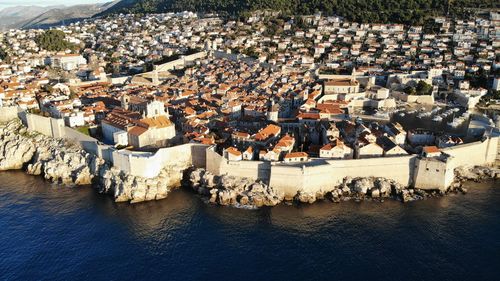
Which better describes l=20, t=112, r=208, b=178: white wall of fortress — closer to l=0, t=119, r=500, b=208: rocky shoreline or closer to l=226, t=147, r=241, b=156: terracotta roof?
l=0, t=119, r=500, b=208: rocky shoreline

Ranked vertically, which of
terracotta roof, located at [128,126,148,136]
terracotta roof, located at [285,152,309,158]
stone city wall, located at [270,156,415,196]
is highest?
terracotta roof, located at [128,126,148,136]

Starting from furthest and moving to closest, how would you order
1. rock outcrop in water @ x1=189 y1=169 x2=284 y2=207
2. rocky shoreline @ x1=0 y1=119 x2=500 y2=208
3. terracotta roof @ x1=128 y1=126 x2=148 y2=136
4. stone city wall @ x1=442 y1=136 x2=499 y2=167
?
terracotta roof @ x1=128 y1=126 x2=148 y2=136 → stone city wall @ x1=442 y1=136 x2=499 y2=167 → rocky shoreline @ x1=0 y1=119 x2=500 y2=208 → rock outcrop in water @ x1=189 y1=169 x2=284 y2=207

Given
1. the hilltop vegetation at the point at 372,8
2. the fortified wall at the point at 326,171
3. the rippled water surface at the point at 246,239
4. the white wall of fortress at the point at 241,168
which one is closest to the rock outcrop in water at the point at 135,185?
the rippled water surface at the point at 246,239

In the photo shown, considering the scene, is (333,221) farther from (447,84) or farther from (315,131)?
(447,84)

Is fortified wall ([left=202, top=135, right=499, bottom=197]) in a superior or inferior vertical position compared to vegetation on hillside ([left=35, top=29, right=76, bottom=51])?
Result: inferior

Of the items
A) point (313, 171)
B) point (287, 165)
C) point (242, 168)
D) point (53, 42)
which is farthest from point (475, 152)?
point (53, 42)

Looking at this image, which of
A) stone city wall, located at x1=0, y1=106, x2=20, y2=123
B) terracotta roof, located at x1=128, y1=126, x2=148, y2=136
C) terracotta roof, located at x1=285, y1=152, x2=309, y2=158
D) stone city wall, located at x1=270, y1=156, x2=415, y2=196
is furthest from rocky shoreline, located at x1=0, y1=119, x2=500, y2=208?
stone city wall, located at x1=0, y1=106, x2=20, y2=123

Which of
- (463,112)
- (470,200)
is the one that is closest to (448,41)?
(463,112)

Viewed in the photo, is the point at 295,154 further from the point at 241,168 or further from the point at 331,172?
the point at 241,168
